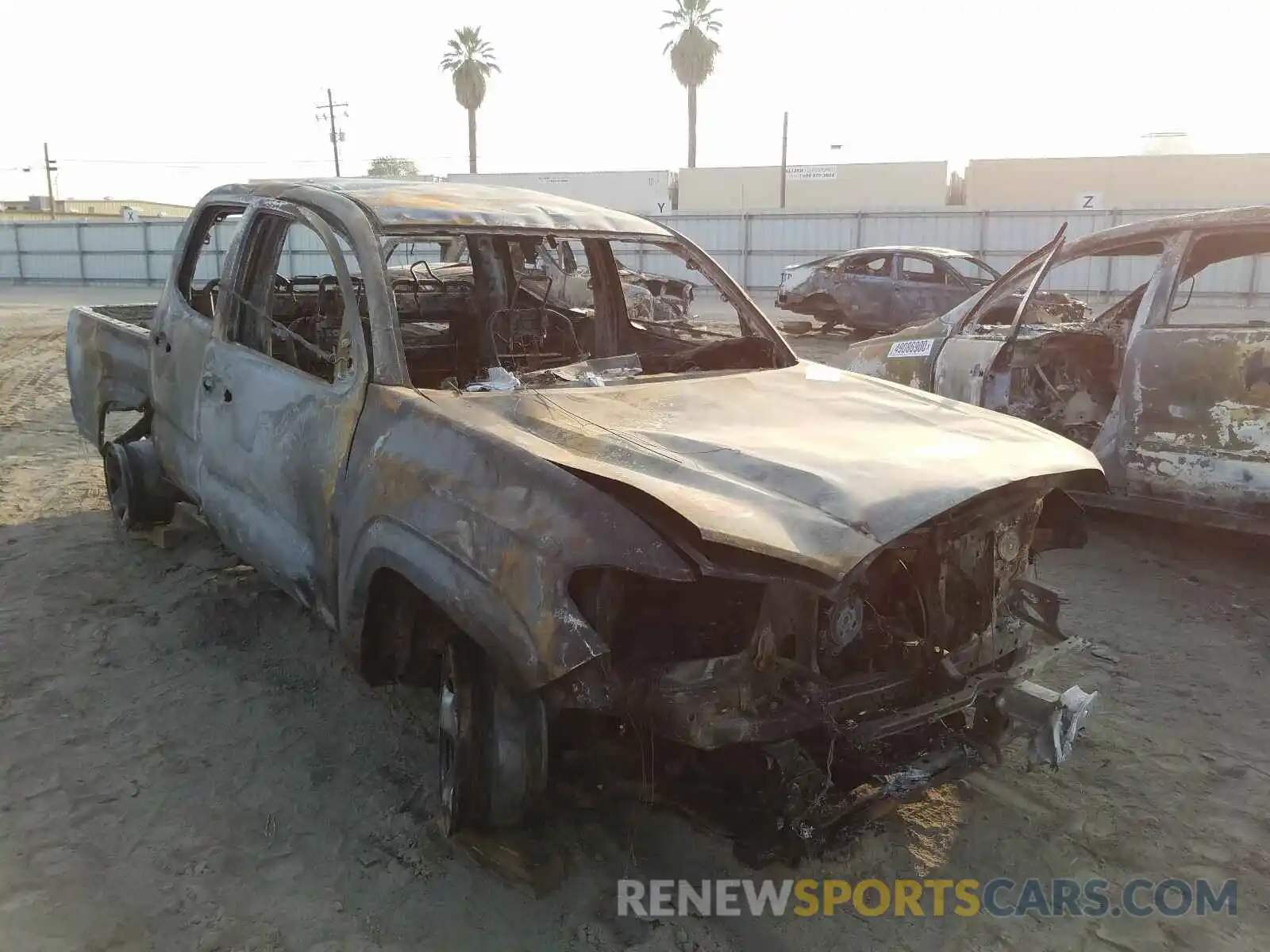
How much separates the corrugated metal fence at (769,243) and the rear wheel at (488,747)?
1720 centimetres

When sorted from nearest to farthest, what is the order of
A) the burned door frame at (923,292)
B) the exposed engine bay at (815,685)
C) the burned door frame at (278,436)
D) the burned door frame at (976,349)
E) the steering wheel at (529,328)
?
1. the exposed engine bay at (815,685)
2. the burned door frame at (278,436)
3. the steering wheel at (529,328)
4. the burned door frame at (976,349)
5. the burned door frame at (923,292)

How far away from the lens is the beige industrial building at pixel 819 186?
34.2m

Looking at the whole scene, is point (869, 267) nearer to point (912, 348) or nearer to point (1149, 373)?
point (912, 348)

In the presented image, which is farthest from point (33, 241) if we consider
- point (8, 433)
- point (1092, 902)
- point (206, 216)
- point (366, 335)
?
point (1092, 902)

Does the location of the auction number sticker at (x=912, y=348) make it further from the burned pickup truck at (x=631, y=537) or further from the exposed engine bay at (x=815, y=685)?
the exposed engine bay at (x=815, y=685)

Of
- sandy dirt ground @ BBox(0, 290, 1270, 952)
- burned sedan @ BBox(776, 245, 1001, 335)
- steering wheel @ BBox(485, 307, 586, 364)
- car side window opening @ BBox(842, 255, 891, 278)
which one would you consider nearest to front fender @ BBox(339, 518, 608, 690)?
sandy dirt ground @ BBox(0, 290, 1270, 952)

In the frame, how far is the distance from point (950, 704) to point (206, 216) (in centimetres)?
388

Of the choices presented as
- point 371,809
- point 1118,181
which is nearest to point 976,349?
point 371,809

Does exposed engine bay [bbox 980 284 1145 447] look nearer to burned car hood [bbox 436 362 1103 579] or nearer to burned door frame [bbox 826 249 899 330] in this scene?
burned car hood [bbox 436 362 1103 579]

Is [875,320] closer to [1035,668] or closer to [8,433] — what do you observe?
[8,433]

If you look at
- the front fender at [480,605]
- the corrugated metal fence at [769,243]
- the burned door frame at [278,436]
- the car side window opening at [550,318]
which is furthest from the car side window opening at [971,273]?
the front fender at [480,605]

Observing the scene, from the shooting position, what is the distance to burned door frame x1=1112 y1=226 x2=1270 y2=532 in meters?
4.68

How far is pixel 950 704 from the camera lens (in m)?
2.65

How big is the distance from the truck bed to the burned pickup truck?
1163 mm
